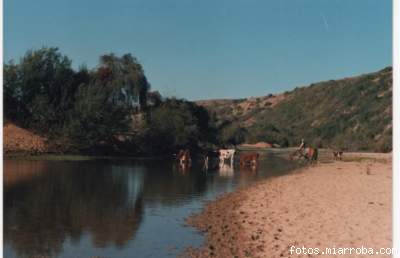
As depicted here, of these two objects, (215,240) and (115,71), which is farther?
(115,71)

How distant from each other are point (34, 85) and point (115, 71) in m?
13.1

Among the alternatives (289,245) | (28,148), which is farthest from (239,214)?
(28,148)

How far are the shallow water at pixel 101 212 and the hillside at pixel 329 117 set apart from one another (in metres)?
39.8

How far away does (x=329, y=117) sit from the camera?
8669 centimetres

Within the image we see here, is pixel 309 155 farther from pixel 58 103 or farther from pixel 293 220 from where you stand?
pixel 293 220

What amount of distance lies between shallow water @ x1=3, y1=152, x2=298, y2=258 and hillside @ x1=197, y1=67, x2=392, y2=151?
→ 39841 millimetres

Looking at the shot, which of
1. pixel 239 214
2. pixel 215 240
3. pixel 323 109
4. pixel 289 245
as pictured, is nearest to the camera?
pixel 289 245

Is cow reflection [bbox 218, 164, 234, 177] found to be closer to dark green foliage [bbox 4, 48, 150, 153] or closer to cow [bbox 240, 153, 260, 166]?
cow [bbox 240, 153, 260, 166]

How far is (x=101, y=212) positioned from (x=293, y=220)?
5.65 m

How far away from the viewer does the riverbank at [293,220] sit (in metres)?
11.4

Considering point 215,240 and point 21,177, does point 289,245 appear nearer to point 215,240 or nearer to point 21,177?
point 215,240

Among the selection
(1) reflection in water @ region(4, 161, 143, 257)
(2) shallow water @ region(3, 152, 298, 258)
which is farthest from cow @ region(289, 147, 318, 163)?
(1) reflection in water @ region(4, 161, 143, 257)

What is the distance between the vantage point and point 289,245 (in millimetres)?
11289

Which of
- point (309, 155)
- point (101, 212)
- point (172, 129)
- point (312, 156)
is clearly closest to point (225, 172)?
point (312, 156)
